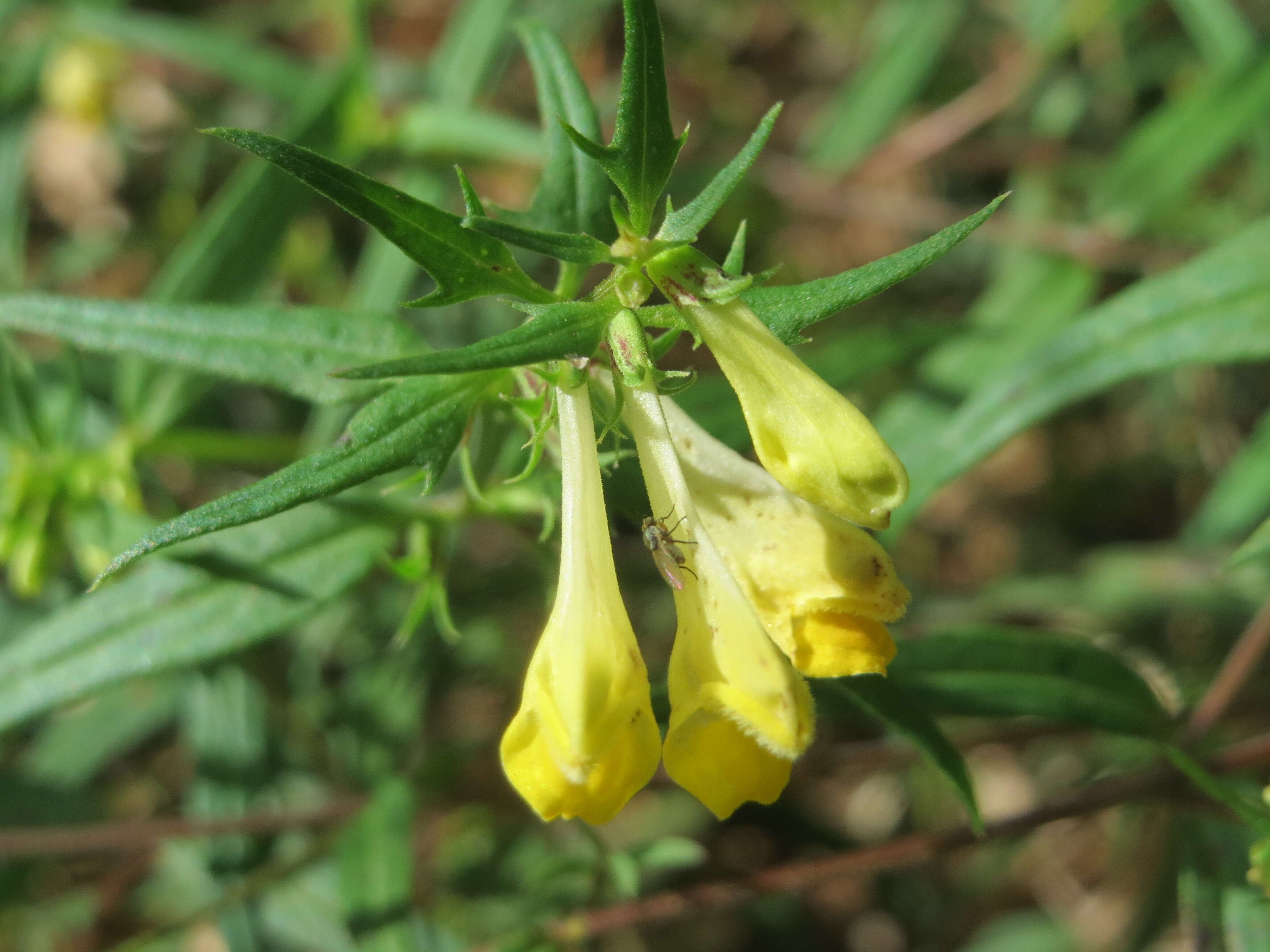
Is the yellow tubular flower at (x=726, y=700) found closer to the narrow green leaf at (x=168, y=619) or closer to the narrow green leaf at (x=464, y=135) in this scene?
the narrow green leaf at (x=168, y=619)

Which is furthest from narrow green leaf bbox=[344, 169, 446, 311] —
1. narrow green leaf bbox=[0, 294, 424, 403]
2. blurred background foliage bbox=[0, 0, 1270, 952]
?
narrow green leaf bbox=[0, 294, 424, 403]

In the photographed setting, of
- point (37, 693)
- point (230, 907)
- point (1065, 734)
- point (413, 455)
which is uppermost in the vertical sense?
point (413, 455)

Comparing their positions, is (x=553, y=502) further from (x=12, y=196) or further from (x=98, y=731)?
(x=12, y=196)

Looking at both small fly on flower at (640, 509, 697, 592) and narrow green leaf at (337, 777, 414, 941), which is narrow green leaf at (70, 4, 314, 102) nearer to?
narrow green leaf at (337, 777, 414, 941)

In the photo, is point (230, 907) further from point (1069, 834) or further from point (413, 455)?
point (1069, 834)

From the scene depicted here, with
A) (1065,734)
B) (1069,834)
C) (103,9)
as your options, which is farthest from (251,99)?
(1069,834)

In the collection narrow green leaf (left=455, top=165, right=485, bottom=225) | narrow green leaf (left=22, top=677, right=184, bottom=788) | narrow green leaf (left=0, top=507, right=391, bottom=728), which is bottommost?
narrow green leaf (left=22, top=677, right=184, bottom=788)

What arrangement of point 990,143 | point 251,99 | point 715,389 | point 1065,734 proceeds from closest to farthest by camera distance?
point 715,389
point 1065,734
point 990,143
point 251,99
